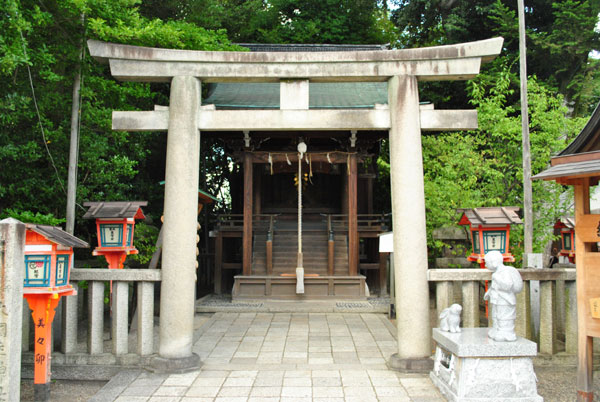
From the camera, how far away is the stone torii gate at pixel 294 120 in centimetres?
547

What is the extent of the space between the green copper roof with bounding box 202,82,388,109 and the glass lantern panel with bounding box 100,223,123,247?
203 inches

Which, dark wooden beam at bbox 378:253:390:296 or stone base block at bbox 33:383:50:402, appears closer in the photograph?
stone base block at bbox 33:383:50:402

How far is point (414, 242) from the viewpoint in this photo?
5492 millimetres

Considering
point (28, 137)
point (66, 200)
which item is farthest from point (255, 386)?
point (28, 137)

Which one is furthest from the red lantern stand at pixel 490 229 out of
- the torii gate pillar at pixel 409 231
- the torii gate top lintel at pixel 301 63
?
the torii gate top lintel at pixel 301 63

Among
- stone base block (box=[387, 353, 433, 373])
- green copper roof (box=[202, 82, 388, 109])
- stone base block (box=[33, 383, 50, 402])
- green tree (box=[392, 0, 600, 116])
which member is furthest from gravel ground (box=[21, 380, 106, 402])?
green tree (box=[392, 0, 600, 116])

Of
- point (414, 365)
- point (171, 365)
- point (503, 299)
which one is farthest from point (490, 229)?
point (171, 365)

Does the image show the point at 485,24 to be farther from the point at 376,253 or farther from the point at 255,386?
the point at 255,386

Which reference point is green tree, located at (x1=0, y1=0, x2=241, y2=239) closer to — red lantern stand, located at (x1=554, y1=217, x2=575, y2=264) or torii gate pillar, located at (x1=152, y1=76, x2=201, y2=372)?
torii gate pillar, located at (x1=152, y1=76, x2=201, y2=372)

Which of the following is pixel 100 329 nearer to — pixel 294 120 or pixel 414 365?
pixel 294 120

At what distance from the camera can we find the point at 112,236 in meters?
6.84

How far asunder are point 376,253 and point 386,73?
355 inches

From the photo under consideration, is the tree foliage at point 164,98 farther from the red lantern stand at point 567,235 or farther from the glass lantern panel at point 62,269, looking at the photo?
the glass lantern panel at point 62,269

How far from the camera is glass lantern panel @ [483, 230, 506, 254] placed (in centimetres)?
740
